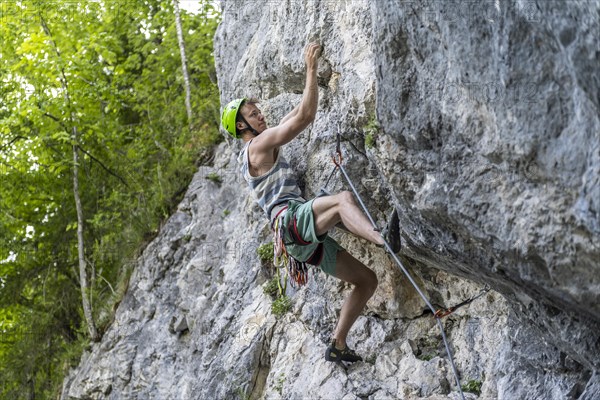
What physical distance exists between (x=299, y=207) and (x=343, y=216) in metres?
0.47

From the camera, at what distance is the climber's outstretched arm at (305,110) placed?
480 cm

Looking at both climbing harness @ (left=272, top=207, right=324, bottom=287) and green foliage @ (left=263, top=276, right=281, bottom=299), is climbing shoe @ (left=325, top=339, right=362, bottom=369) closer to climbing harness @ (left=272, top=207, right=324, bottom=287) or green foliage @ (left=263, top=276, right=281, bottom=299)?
climbing harness @ (left=272, top=207, right=324, bottom=287)

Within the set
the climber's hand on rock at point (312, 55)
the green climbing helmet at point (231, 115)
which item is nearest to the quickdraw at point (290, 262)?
the green climbing helmet at point (231, 115)

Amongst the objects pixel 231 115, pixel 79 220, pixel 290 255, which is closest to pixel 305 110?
pixel 231 115

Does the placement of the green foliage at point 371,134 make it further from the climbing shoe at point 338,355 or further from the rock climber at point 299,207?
the climbing shoe at point 338,355

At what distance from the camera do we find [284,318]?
686 cm

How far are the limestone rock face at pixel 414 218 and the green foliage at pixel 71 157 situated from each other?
1.37m

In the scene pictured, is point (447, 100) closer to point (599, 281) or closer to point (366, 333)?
point (599, 281)

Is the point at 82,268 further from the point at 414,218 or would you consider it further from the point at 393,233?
the point at 414,218

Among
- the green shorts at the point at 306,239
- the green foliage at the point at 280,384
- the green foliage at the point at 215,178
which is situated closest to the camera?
the green shorts at the point at 306,239

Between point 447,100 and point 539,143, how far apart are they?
63 cm

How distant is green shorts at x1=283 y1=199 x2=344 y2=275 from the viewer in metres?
5.15

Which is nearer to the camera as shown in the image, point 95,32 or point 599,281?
point 599,281

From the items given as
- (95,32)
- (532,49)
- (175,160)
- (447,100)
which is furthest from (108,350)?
(532,49)
